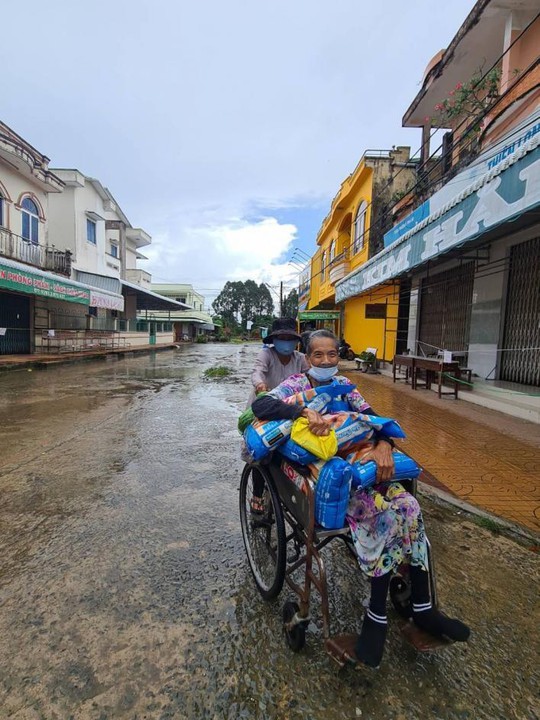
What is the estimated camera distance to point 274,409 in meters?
2.00

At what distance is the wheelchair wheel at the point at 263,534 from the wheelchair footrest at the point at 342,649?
1.32 ft

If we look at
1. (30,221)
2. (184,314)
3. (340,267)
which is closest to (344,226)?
(340,267)

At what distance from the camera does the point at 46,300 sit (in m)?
17.9

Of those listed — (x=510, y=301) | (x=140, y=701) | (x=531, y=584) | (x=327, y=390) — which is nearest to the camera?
(x=140, y=701)

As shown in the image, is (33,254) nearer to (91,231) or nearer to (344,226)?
(91,231)

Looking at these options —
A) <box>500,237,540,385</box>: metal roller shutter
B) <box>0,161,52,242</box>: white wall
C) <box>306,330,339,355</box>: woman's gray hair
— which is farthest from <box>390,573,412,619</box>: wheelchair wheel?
<box>0,161,52,242</box>: white wall

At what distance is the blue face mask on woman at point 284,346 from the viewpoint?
2850 millimetres

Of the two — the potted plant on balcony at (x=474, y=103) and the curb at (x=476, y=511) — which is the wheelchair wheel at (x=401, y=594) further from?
the potted plant on balcony at (x=474, y=103)

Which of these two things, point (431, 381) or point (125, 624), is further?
point (431, 381)

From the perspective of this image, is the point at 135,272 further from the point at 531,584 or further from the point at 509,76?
the point at 531,584

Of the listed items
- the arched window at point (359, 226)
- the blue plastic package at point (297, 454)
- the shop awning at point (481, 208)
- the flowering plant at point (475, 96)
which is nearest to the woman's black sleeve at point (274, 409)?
the blue plastic package at point (297, 454)

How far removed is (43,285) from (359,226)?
1302 centimetres

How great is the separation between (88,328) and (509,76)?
20138 mm

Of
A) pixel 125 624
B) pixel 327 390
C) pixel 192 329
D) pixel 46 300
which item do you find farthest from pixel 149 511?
pixel 192 329
